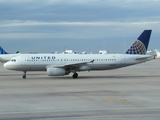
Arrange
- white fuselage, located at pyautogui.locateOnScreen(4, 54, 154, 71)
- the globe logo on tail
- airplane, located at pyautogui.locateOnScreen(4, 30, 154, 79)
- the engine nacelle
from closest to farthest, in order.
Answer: the engine nacelle, airplane, located at pyautogui.locateOnScreen(4, 30, 154, 79), white fuselage, located at pyautogui.locateOnScreen(4, 54, 154, 71), the globe logo on tail

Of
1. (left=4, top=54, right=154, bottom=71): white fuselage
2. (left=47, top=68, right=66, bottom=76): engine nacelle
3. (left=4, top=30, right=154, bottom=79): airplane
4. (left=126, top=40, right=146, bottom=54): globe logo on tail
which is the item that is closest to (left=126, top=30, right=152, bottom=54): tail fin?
(left=126, top=40, right=146, bottom=54): globe logo on tail

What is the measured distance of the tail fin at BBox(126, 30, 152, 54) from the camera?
130ft

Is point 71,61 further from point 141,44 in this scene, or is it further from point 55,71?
point 141,44

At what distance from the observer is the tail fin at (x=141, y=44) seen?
39562mm

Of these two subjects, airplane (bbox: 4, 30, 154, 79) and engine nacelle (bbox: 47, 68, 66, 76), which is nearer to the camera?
engine nacelle (bbox: 47, 68, 66, 76)

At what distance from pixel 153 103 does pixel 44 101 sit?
5921 mm

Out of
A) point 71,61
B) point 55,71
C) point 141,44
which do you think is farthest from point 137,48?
point 55,71

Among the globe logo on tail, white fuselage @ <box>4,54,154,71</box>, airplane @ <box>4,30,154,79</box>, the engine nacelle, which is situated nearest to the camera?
the engine nacelle

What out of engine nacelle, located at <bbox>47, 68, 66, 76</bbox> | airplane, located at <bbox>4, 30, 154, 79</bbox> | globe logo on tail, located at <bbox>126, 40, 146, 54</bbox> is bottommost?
engine nacelle, located at <bbox>47, 68, 66, 76</bbox>

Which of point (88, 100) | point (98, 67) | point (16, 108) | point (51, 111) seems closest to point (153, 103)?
point (88, 100)

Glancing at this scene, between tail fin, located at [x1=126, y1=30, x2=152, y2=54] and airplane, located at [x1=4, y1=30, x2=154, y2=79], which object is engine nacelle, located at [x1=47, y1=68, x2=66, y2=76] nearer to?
airplane, located at [x1=4, y1=30, x2=154, y2=79]

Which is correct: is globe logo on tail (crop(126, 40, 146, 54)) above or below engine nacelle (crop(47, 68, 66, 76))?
above

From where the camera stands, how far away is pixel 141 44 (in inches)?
1572

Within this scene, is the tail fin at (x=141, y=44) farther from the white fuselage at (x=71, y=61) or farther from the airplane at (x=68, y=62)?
the white fuselage at (x=71, y=61)
